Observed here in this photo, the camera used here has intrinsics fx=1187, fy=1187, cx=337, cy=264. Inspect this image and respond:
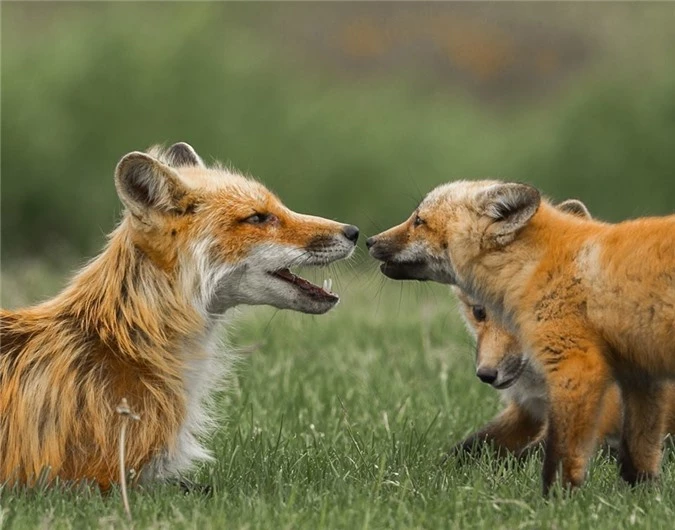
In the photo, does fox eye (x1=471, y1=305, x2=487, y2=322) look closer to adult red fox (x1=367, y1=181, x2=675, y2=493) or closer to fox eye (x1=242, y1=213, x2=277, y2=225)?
adult red fox (x1=367, y1=181, x2=675, y2=493)

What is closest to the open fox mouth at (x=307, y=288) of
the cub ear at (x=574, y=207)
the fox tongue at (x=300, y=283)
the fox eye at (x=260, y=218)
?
the fox tongue at (x=300, y=283)

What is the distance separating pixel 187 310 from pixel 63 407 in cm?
67

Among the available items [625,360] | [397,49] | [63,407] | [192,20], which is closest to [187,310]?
[63,407]

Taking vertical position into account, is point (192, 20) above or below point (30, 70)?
above

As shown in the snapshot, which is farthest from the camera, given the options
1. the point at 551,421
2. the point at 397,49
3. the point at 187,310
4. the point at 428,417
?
the point at 397,49

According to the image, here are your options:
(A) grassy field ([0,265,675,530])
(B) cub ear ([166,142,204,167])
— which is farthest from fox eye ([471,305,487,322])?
(B) cub ear ([166,142,204,167])

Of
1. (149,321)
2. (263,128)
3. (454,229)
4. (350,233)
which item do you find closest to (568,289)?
(454,229)

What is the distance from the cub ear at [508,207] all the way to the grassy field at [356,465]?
3.41 feet

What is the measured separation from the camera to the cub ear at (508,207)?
5.43m

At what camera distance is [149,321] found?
5105 mm

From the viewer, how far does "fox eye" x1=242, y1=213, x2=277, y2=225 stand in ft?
17.6

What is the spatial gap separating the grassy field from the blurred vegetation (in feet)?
27.5

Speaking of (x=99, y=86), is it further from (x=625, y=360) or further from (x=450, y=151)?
(x=625, y=360)

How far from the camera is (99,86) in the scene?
18.2 metres
